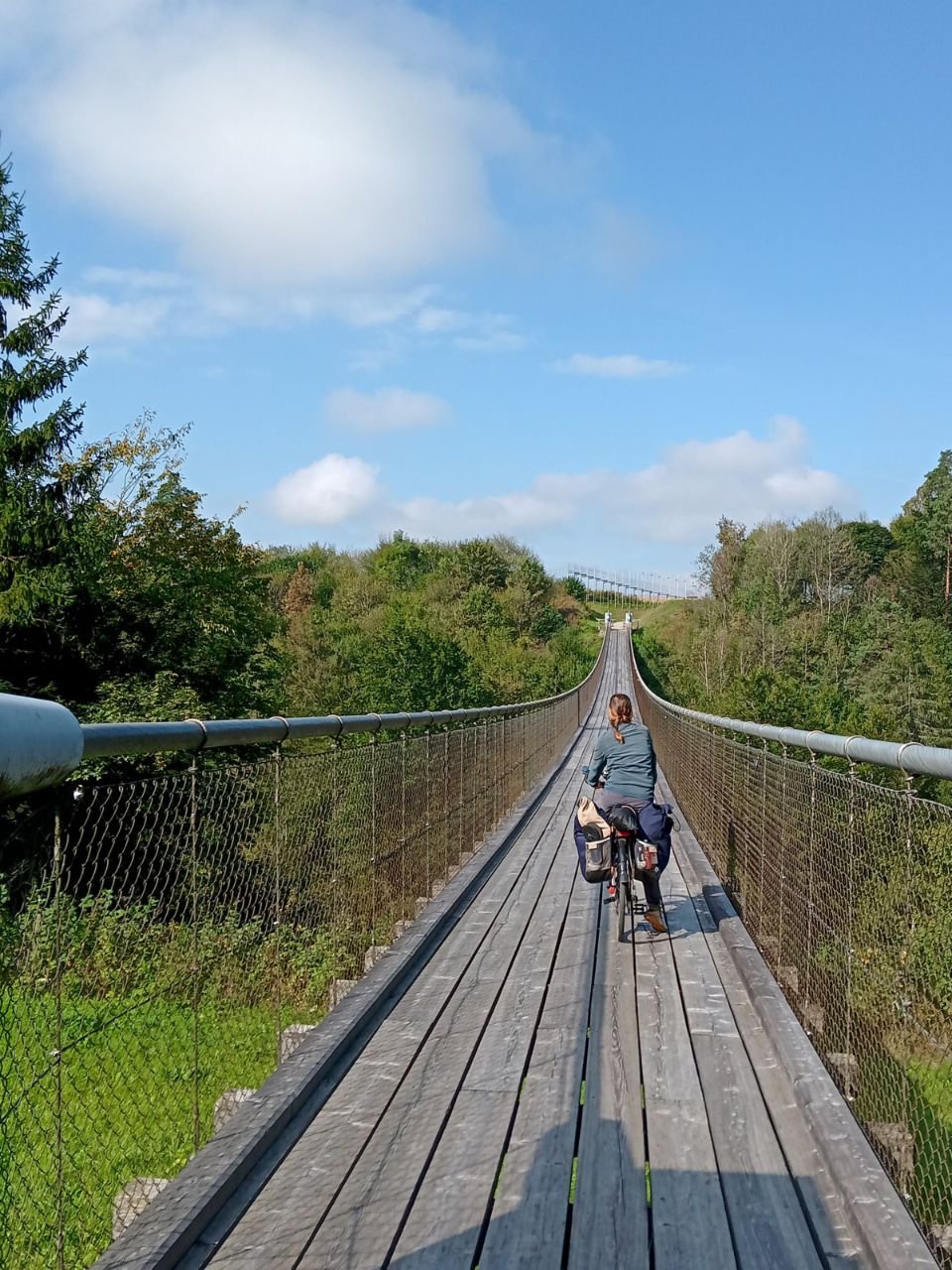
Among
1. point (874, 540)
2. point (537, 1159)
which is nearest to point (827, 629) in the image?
point (874, 540)

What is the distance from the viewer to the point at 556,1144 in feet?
10.7

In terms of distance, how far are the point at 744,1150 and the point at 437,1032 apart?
4.78 feet

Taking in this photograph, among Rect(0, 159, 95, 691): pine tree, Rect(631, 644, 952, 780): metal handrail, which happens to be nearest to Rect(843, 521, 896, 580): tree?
Rect(0, 159, 95, 691): pine tree

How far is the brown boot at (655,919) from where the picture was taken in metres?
6.11

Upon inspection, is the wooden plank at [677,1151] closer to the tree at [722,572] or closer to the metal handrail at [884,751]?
the metal handrail at [884,751]

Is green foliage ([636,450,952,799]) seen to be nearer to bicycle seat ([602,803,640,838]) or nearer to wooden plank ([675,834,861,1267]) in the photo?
bicycle seat ([602,803,640,838])

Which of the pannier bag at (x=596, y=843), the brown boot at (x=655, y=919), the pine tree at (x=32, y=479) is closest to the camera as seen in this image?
Result: the brown boot at (x=655, y=919)

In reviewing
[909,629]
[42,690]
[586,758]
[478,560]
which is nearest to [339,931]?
[42,690]

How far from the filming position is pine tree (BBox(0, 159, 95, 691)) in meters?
18.5

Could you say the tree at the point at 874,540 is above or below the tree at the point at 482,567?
above

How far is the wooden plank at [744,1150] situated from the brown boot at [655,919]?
0.93m

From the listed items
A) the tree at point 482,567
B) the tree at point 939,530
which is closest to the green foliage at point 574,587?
the tree at point 482,567

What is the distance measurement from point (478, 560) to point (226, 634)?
64.4 m

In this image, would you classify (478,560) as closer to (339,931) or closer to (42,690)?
(42,690)
